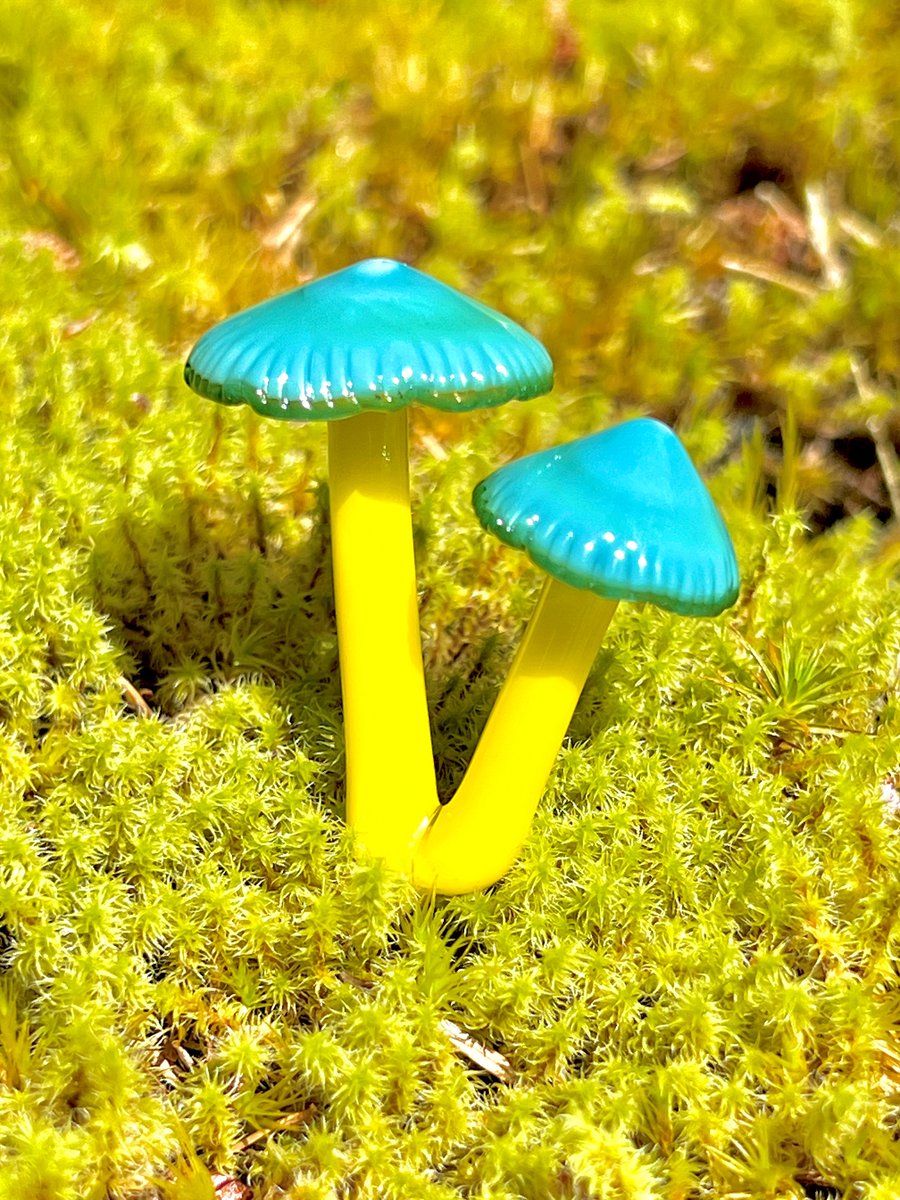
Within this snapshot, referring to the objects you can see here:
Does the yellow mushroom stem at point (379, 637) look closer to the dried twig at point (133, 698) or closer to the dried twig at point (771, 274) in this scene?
the dried twig at point (133, 698)

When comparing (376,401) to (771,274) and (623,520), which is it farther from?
(771,274)

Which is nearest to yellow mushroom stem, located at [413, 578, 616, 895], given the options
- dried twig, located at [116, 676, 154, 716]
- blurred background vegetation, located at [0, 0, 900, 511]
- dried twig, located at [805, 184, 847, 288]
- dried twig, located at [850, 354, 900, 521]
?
dried twig, located at [116, 676, 154, 716]

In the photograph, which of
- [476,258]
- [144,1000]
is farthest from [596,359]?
[144,1000]

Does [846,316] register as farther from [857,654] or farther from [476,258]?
[857,654]

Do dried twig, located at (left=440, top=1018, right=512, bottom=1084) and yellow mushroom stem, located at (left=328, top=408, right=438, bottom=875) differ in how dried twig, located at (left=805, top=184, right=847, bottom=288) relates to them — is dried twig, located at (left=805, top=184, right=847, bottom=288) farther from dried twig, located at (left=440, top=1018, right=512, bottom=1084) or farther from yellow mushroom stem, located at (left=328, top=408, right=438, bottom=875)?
dried twig, located at (left=440, top=1018, right=512, bottom=1084)

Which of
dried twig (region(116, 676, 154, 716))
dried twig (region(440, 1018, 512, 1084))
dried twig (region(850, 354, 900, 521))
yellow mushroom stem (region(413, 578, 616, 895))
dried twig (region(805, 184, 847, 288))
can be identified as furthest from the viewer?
dried twig (region(805, 184, 847, 288))

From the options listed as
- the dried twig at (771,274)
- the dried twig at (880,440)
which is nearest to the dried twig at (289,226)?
the dried twig at (771,274)
